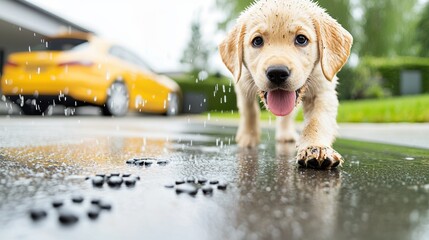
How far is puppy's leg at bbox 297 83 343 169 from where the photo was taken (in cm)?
278

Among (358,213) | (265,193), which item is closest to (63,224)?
(265,193)

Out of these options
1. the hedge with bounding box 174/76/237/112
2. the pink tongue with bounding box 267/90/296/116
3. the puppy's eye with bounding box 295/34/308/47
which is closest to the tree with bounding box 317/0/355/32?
the hedge with bounding box 174/76/237/112

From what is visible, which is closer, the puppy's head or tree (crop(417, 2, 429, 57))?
the puppy's head

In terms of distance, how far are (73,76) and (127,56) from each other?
2024mm

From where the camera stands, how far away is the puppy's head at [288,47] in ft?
9.78

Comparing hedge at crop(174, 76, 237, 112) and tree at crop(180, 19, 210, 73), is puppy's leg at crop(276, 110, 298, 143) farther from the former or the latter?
tree at crop(180, 19, 210, 73)

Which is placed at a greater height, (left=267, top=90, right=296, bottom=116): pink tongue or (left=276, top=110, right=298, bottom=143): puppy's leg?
(left=267, top=90, right=296, bottom=116): pink tongue

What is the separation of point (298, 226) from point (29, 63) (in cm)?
947

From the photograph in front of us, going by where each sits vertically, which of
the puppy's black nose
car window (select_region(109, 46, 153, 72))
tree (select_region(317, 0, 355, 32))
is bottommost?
the puppy's black nose

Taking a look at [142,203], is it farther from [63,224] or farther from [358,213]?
[358,213]

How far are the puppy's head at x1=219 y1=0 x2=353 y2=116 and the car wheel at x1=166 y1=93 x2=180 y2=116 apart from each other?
34.0 feet

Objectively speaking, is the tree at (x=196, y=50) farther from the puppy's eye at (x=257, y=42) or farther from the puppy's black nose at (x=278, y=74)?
the puppy's black nose at (x=278, y=74)

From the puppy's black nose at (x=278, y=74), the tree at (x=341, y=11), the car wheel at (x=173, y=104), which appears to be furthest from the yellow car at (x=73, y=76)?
the tree at (x=341, y=11)

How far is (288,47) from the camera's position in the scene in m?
3.14
